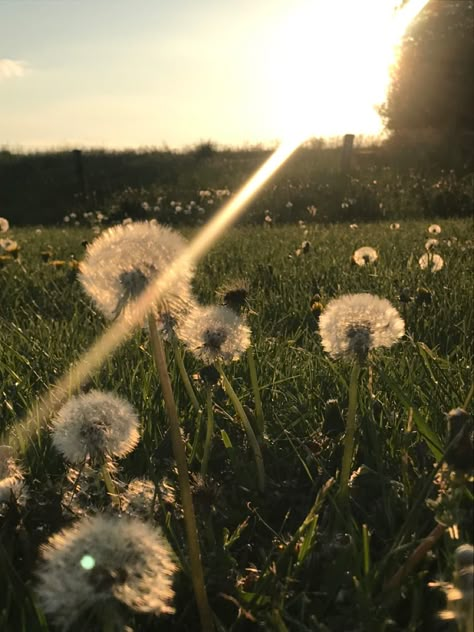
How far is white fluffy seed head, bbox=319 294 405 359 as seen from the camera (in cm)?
161

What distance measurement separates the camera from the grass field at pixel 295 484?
1.28 m

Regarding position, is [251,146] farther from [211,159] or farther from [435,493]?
[435,493]

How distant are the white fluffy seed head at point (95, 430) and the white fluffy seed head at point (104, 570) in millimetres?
435

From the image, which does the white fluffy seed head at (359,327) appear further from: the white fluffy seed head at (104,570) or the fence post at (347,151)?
the fence post at (347,151)

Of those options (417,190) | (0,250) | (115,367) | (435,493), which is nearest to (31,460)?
(115,367)

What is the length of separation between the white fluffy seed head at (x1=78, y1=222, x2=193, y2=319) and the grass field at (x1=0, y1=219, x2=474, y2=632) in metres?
0.49

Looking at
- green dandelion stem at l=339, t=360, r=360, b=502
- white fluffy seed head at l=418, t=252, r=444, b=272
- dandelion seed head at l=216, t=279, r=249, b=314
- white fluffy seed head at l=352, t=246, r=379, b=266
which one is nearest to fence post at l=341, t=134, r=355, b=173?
white fluffy seed head at l=352, t=246, r=379, b=266

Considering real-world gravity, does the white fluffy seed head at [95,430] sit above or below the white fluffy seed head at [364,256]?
above

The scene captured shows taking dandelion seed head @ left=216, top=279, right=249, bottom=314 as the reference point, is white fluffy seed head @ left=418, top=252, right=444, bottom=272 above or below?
below

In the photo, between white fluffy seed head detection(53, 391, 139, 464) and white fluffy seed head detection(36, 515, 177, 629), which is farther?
white fluffy seed head detection(53, 391, 139, 464)

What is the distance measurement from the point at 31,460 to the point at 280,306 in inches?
85.6

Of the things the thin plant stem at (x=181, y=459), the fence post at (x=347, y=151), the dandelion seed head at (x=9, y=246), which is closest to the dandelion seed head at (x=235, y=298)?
the thin plant stem at (x=181, y=459)

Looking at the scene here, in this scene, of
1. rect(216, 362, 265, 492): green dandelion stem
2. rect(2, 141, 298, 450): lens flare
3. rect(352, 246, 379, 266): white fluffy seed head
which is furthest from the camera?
rect(352, 246, 379, 266): white fluffy seed head

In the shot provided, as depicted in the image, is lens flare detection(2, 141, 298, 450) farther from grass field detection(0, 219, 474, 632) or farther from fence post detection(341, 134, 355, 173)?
fence post detection(341, 134, 355, 173)
